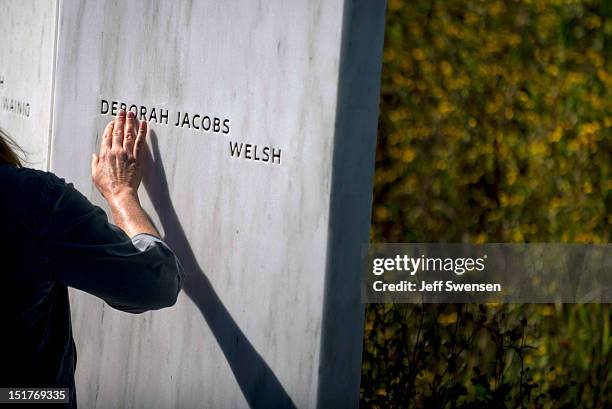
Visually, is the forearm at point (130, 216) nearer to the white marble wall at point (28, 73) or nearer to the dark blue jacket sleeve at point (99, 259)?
the dark blue jacket sleeve at point (99, 259)

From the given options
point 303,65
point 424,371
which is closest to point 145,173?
point 303,65

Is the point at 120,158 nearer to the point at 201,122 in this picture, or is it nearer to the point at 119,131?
the point at 119,131

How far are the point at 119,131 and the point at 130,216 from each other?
437 mm

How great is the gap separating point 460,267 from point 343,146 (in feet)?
6.78

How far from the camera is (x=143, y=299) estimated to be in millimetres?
2471

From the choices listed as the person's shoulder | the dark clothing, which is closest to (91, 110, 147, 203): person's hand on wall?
the dark clothing

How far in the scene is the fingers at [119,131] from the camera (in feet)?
11.7

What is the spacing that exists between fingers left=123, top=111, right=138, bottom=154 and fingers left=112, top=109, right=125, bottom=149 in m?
0.01

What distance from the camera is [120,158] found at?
3.56 m

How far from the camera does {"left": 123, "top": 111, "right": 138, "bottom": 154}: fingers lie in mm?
3578

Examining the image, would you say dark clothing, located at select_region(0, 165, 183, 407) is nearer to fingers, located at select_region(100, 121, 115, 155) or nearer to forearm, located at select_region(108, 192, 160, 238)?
forearm, located at select_region(108, 192, 160, 238)

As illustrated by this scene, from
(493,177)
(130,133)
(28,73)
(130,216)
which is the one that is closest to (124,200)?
(130,216)

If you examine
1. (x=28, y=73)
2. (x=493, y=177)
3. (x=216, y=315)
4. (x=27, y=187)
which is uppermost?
(x=28, y=73)

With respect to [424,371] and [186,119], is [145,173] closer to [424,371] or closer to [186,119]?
[186,119]
